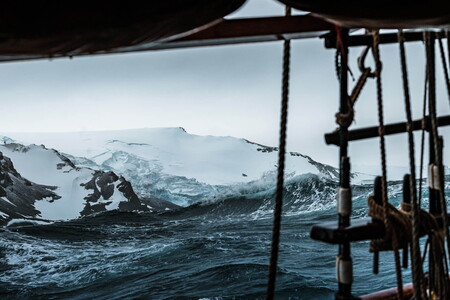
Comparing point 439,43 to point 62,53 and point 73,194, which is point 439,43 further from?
point 73,194

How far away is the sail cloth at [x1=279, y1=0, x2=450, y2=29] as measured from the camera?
87 centimetres

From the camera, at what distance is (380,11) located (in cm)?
89

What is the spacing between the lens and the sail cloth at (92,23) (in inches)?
30.1

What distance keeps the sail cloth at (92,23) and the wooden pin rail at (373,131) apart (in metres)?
0.53

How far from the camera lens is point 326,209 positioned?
86.6 ft

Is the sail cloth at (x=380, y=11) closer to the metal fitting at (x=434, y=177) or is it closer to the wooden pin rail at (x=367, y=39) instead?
the wooden pin rail at (x=367, y=39)

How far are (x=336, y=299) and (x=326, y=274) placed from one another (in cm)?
1527

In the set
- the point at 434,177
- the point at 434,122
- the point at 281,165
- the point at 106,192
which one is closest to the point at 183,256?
the point at 106,192

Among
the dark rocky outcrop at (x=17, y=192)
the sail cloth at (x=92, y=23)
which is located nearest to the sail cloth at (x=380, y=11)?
the sail cloth at (x=92, y=23)

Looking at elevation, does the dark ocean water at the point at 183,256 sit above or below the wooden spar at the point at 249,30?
below

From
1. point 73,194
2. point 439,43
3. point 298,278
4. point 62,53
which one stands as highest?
point 439,43

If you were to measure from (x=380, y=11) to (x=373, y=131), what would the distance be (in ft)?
1.95

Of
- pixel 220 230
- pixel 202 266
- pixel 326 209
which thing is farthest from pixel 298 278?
pixel 326 209

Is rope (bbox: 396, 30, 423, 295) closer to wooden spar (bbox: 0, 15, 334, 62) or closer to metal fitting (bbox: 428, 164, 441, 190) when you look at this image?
metal fitting (bbox: 428, 164, 441, 190)
